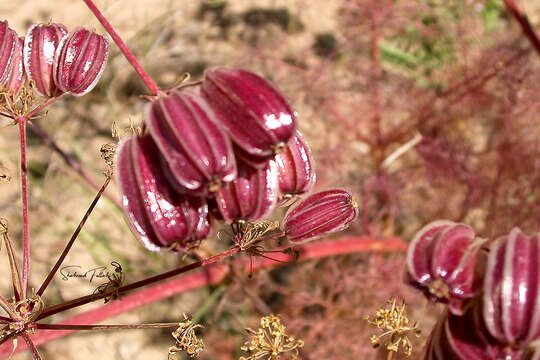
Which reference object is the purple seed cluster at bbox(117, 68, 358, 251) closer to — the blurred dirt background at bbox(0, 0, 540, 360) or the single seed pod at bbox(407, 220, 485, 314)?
the single seed pod at bbox(407, 220, 485, 314)

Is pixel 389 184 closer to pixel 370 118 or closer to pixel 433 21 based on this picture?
pixel 370 118

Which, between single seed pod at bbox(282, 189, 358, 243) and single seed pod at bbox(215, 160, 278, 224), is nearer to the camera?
single seed pod at bbox(215, 160, 278, 224)

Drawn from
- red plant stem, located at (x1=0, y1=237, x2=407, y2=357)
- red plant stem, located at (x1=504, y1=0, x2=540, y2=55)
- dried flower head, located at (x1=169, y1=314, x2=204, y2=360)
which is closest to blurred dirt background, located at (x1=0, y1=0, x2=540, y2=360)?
red plant stem, located at (x1=0, y1=237, x2=407, y2=357)

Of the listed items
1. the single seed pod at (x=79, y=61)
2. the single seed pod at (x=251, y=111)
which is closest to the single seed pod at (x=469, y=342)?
the single seed pod at (x=251, y=111)

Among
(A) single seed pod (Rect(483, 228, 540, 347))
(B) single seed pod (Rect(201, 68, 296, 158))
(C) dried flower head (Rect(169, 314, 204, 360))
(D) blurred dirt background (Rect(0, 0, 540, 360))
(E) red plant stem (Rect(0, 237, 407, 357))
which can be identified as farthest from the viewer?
(D) blurred dirt background (Rect(0, 0, 540, 360))

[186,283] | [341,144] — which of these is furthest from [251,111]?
[341,144]

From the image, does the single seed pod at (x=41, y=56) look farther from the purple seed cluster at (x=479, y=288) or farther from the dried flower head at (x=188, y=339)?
the purple seed cluster at (x=479, y=288)
